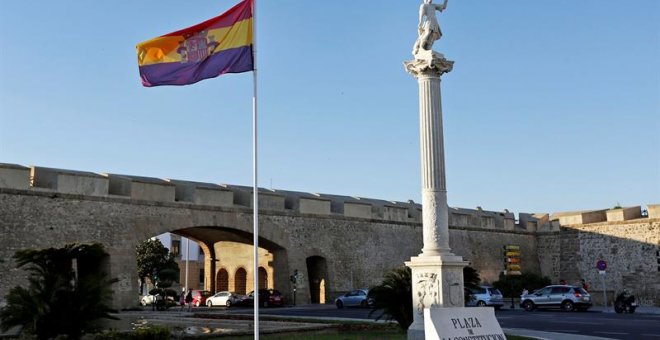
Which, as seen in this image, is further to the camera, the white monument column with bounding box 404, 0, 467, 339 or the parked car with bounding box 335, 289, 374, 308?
the parked car with bounding box 335, 289, 374, 308

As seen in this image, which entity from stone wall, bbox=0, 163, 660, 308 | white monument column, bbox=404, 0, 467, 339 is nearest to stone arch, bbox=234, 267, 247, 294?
stone wall, bbox=0, 163, 660, 308

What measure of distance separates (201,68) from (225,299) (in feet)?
90.9

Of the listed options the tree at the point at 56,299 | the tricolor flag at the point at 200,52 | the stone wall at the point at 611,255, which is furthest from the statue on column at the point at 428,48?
the stone wall at the point at 611,255

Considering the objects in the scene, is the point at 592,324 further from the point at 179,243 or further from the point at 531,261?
the point at 179,243

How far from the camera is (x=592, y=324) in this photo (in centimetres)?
2181

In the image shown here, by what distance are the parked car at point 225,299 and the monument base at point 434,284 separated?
1004 inches

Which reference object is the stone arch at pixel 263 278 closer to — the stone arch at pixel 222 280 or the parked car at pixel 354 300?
the stone arch at pixel 222 280

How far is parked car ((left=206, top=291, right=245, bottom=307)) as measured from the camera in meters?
39.1

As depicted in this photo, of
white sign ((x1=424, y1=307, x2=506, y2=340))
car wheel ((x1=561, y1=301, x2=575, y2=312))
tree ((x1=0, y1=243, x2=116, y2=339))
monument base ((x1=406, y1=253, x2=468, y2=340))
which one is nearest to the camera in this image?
white sign ((x1=424, y1=307, x2=506, y2=340))

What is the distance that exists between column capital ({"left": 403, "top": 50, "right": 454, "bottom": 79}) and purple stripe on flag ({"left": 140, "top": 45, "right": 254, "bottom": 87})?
3875 millimetres

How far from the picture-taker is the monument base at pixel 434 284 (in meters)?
14.3

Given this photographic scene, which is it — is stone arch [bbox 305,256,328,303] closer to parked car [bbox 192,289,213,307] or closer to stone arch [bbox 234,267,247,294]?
parked car [bbox 192,289,213,307]

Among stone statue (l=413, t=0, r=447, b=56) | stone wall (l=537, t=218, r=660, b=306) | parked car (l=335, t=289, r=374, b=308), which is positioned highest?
stone statue (l=413, t=0, r=447, b=56)

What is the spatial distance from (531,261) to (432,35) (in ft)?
124
